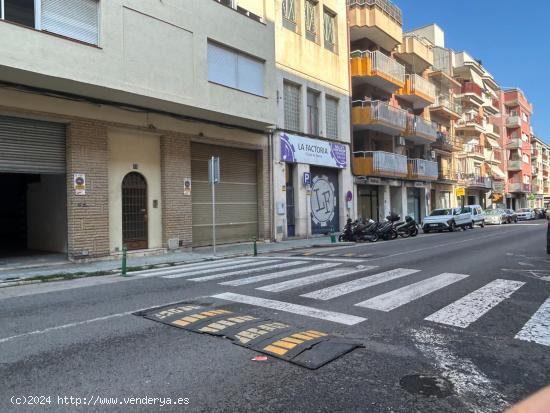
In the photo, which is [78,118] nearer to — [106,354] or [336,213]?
[106,354]

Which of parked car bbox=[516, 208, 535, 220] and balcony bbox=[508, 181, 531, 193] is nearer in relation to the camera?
parked car bbox=[516, 208, 535, 220]

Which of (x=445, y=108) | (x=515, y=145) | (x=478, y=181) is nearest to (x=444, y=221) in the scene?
(x=445, y=108)

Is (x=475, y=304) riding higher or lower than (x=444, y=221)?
lower

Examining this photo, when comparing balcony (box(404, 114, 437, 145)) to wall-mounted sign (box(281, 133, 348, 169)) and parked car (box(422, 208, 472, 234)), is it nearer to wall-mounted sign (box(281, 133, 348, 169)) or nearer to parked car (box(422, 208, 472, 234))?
parked car (box(422, 208, 472, 234))

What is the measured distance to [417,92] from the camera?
33.6 metres

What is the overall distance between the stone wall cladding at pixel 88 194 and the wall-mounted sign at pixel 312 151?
31.0ft

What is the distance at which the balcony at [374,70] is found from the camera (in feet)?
89.9

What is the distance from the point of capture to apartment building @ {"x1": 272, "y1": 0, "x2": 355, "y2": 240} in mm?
21734

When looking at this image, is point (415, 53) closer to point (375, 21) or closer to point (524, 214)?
point (375, 21)

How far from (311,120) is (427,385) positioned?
847 inches

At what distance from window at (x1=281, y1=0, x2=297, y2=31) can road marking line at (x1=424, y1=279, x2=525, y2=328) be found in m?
17.9

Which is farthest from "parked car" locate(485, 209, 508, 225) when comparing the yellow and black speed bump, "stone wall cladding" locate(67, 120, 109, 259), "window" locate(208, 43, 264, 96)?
the yellow and black speed bump

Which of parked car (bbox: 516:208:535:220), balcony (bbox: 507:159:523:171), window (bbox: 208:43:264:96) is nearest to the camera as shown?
window (bbox: 208:43:264:96)

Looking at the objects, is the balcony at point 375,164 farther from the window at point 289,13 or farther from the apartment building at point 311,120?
the window at point 289,13
